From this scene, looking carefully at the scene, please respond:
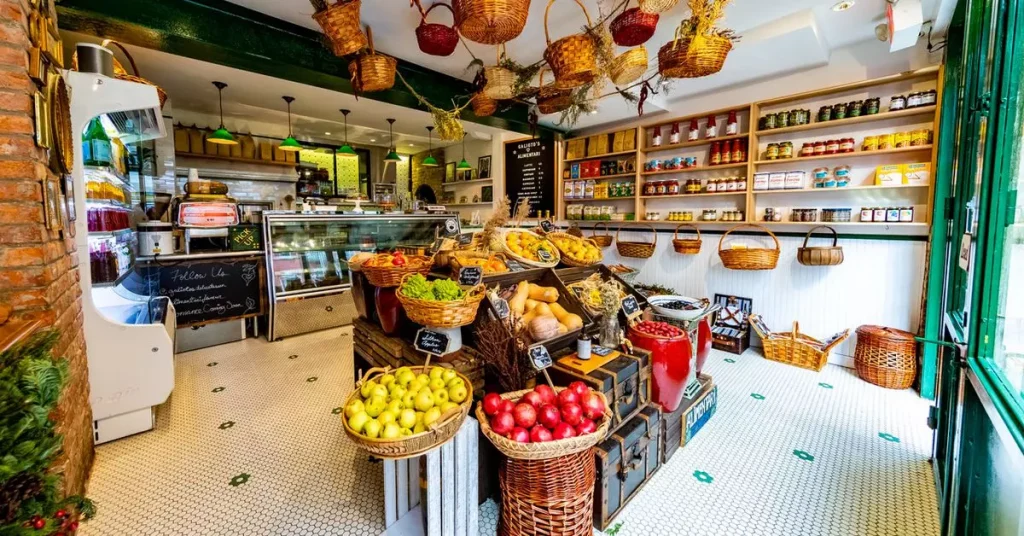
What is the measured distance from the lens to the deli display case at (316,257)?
4.42 m

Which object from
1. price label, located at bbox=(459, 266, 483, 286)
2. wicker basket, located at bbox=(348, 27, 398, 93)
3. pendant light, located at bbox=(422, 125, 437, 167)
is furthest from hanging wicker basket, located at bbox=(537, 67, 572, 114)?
pendant light, located at bbox=(422, 125, 437, 167)

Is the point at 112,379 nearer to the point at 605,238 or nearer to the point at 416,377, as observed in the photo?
the point at 416,377

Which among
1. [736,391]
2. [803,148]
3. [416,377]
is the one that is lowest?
[736,391]

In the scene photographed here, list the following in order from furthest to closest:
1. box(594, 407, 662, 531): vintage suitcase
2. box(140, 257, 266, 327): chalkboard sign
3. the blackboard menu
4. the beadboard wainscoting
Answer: the blackboard menu → box(140, 257, 266, 327): chalkboard sign → the beadboard wainscoting → box(594, 407, 662, 531): vintage suitcase

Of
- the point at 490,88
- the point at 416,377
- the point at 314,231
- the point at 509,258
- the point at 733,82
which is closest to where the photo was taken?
the point at 416,377

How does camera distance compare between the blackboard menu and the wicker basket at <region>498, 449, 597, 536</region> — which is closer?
the wicker basket at <region>498, 449, 597, 536</region>

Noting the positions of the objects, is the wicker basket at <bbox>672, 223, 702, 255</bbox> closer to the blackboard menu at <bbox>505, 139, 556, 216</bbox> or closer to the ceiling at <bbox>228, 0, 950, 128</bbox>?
the ceiling at <bbox>228, 0, 950, 128</bbox>

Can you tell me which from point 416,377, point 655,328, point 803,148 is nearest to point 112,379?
point 416,377

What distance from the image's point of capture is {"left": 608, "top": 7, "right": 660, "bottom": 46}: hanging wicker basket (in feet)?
7.43

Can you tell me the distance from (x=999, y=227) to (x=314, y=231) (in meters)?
4.99

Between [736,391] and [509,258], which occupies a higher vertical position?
[509,258]

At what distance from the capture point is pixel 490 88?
Answer: 3.02m

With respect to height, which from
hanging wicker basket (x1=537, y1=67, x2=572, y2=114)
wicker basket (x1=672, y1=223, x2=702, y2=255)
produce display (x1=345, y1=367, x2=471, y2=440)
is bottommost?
produce display (x1=345, y1=367, x2=471, y2=440)

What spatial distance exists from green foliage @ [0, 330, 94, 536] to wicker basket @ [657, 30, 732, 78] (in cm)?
285
